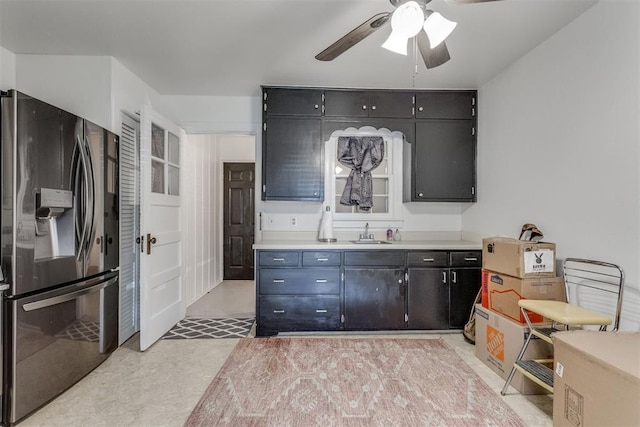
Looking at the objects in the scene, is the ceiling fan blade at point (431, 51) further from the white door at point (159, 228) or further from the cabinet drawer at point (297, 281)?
the white door at point (159, 228)

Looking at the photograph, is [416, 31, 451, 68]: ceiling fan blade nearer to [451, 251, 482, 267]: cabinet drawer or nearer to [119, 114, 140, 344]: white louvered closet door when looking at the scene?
[451, 251, 482, 267]: cabinet drawer

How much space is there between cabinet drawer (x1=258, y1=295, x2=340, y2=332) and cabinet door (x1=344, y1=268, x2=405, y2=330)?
14 cm

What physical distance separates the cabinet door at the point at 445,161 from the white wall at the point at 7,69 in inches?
141

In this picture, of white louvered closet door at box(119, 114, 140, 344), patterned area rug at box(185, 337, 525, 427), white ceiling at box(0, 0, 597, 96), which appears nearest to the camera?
patterned area rug at box(185, 337, 525, 427)

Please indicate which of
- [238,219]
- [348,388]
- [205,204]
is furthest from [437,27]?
[238,219]

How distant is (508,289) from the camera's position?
233 cm

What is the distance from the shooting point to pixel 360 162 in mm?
3641

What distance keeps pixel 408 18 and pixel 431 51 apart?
424 millimetres

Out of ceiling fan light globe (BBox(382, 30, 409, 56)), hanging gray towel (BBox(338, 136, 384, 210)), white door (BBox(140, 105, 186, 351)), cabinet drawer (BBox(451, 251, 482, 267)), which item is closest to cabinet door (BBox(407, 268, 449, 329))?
cabinet drawer (BBox(451, 251, 482, 267))

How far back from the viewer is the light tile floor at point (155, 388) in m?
1.87

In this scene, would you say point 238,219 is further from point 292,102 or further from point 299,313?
point 299,313

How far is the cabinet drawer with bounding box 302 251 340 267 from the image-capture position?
3043mm

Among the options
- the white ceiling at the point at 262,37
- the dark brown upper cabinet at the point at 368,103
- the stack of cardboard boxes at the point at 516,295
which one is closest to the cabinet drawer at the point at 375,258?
the stack of cardboard boxes at the point at 516,295

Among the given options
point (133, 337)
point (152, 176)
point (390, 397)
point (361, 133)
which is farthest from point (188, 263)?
point (390, 397)
